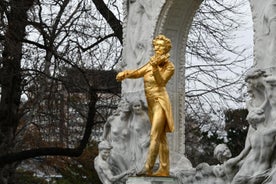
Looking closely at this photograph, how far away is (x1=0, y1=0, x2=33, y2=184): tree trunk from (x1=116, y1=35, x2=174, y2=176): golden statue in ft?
17.0

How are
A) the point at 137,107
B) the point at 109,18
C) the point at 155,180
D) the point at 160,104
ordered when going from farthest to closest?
1. the point at 109,18
2. the point at 137,107
3. the point at 160,104
4. the point at 155,180

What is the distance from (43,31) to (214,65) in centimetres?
543

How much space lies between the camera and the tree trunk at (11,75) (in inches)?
671

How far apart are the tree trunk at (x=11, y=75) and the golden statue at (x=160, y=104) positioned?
5.18 m

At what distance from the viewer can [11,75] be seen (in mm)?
18125

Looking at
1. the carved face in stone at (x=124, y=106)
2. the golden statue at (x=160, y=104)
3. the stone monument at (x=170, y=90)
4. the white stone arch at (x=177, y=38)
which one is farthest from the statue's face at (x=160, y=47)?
the carved face in stone at (x=124, y=106)

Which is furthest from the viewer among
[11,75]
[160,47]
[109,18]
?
[109,18]

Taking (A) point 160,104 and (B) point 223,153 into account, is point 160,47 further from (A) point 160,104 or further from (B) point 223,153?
(B) point 223,153

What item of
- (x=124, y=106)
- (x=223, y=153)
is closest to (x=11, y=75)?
(x=124, y=106)

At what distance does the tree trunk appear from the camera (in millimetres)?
17031

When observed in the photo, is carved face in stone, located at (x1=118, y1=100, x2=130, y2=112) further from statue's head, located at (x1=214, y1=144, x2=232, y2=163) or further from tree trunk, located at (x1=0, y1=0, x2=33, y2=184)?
statue's head, located at (x1=214, y1=144, x2=232, y2=163)

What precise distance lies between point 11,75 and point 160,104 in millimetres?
6843

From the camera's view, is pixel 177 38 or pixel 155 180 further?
pixel 177 38

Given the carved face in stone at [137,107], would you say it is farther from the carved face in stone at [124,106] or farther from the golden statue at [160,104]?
the golden statue at [160,104]
